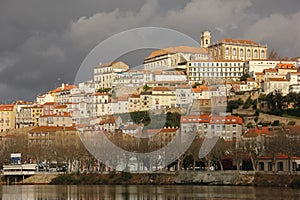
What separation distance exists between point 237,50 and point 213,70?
11.1 metres

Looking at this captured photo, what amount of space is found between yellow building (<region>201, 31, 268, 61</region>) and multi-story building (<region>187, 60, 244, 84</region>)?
20.7ft

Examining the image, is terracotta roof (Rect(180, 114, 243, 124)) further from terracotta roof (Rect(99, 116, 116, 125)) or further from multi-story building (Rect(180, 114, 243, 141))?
terracotta roof (Rect(99, 116, 116, 125))

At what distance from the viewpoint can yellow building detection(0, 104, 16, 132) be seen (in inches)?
5002

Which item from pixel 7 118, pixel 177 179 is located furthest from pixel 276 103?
pixel 7 118

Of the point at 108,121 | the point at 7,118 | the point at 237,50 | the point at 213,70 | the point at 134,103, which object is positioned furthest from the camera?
the point at 237,50

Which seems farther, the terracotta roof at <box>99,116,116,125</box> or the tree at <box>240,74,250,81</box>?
the tree at <box>240,74,250,81</box>

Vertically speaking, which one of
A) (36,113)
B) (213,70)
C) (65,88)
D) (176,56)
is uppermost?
(176,56)

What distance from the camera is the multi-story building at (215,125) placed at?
86656 millimetres

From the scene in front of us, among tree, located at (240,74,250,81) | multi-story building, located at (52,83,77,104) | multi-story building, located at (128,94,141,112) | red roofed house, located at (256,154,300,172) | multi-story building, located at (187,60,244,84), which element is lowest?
red roofed house, located at (256,154,300,172)

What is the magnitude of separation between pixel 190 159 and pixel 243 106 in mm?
34749

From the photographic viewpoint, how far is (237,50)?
135 m

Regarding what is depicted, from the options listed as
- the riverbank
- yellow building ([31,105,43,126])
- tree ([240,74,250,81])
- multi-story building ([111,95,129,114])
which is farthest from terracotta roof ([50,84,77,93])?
the riverbank

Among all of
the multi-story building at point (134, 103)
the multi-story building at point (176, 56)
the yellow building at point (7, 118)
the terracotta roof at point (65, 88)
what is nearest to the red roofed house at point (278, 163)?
the multi-story building at point (134, 103)

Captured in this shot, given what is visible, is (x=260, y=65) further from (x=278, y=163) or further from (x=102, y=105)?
(x=278, y=163)
